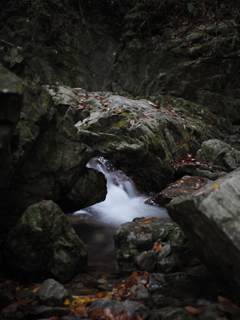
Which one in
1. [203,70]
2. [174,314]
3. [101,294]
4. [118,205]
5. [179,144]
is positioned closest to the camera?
[174,314]

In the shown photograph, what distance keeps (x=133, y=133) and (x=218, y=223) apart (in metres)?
4.54

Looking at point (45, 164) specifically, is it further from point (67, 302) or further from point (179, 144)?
point (179, 144)

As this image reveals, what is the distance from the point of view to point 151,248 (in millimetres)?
3756

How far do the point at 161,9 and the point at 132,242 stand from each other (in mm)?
12252

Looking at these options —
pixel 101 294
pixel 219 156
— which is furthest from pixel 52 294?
pixel 219 156

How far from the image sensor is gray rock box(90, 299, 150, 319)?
2.57m

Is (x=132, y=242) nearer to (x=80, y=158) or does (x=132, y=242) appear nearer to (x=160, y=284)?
(x=160, y=284)

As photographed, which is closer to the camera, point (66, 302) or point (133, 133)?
point (66, 302)

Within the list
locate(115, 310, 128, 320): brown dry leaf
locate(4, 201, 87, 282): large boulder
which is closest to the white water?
locate(4, 201, 87, 282): large boulder

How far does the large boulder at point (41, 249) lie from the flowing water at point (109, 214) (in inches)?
22.2

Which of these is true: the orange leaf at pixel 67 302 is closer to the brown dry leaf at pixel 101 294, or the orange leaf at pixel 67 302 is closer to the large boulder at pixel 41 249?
the brown dry leaf at pixel 101 294

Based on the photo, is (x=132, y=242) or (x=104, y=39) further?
(x=104, y=39)

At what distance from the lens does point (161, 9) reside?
1273 centimetres

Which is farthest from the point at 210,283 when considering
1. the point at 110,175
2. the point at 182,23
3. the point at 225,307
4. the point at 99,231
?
the point at 182,23
